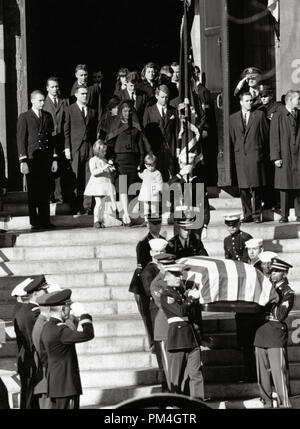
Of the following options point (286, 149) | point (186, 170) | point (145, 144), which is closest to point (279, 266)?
point (186, 170)

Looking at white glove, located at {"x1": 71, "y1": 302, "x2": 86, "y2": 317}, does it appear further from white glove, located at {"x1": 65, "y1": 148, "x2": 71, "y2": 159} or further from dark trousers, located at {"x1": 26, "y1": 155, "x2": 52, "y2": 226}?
white glove, located at {"x1": 65, "y1": 148, "x2": 71, "y2": 159}

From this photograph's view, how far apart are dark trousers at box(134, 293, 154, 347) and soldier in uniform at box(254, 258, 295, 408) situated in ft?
4.85

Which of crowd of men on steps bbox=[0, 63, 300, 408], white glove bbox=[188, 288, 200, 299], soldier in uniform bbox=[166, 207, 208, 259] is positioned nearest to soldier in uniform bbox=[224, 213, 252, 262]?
crowd of men on steps bbox=[0, 63, 300, 408]

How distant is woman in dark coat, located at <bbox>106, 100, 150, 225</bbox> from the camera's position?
877 inches

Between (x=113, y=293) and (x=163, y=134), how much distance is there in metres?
4.03

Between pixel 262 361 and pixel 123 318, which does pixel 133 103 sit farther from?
pixel 262 361

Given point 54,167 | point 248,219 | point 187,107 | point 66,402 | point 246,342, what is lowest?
point 66,402

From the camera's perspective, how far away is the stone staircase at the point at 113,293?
1773 cm

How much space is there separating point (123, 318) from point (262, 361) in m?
2.33

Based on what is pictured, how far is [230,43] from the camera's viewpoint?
2356 cm

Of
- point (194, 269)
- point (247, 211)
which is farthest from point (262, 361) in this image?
point (247, 211)

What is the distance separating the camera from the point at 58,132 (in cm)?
2272

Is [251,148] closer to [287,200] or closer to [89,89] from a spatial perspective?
[287,200]

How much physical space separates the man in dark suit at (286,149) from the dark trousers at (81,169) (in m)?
2.78
